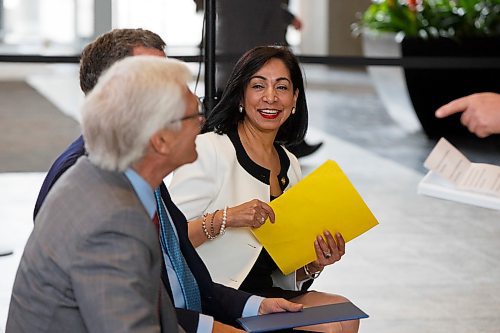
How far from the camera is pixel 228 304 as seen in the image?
9.82 feet

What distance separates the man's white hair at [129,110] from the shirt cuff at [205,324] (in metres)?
0.73

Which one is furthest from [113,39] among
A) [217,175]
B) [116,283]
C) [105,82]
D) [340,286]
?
[340,286]

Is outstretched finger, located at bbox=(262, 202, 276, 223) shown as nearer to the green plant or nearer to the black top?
the black top

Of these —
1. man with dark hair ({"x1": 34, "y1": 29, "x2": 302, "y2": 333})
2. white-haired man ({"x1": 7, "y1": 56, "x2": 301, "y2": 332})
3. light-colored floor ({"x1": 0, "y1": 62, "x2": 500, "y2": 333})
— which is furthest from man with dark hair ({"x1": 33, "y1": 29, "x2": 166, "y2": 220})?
light-colored floor ({"x1": 0, "y1": 62, "x2": 500, "y2": 333})

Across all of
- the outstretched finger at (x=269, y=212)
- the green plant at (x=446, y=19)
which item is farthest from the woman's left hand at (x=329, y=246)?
the green plant at (x=446, y=19)

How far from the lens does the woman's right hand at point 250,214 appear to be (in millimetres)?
3156

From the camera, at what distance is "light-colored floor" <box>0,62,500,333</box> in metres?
4.86

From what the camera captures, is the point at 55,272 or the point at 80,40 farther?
the point at 80,40

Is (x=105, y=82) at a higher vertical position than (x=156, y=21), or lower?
higher

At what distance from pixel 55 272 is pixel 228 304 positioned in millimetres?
955

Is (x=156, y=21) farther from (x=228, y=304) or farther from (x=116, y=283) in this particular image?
(x=116, y=283)

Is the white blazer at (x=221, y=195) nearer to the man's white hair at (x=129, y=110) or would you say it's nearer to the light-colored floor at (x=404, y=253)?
the man's white hair at (x=129, y=110)

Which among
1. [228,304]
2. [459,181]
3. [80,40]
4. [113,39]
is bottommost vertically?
[80,40]

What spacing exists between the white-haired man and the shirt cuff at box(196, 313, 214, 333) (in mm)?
558
